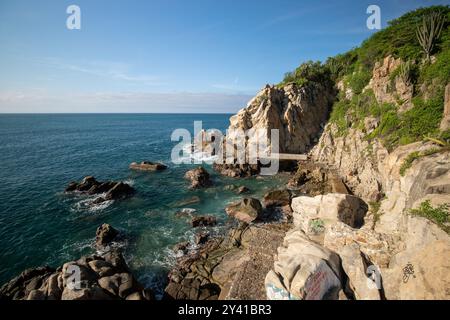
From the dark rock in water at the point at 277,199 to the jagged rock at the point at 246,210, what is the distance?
6.07 ft

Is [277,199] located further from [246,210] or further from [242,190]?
[242,190]

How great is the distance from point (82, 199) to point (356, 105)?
38.8m

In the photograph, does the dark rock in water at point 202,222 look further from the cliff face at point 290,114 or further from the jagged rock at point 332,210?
the cliff face at point 290,114

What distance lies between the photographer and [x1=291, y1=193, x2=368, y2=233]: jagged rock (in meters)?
15.5

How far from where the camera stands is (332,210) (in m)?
15.7

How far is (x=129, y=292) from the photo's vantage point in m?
11.5

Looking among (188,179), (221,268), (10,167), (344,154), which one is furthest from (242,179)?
(10,167)

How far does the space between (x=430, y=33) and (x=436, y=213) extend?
22570mm

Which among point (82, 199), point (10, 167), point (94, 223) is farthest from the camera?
point (10, 167)

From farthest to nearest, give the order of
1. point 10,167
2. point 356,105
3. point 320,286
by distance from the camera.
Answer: point 10,167
point 356,105
point 320,286

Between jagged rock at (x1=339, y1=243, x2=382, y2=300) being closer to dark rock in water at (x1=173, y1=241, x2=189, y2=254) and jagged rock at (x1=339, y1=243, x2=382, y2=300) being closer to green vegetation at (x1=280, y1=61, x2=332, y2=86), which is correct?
dark rock in water at (x1=173, y1=241, x2=189, y2=254)

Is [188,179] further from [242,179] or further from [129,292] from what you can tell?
[129,292]

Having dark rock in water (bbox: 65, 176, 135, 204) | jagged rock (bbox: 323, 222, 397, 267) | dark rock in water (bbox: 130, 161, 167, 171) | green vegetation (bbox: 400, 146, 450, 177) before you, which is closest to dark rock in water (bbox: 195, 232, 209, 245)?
jagged rock (bbox: 323, 222, 397, 267)

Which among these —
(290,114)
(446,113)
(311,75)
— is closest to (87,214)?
(290,114)
